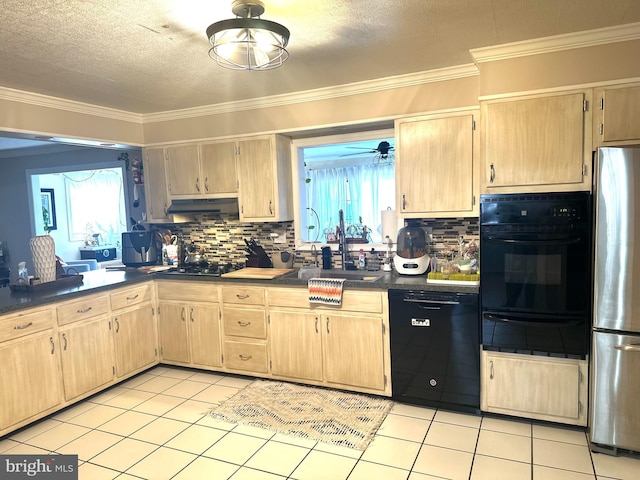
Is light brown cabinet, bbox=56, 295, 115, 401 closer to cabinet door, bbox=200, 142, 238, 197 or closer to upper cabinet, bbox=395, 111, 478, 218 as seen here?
cabinet door, bbox=200, 142, 238, 197

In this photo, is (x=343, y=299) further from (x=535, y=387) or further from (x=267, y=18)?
(x=267, y=18)

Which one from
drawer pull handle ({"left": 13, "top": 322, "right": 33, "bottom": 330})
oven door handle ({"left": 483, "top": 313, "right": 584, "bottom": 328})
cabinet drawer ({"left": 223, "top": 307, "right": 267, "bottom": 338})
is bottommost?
cabinet drawer ({"left": 223, "top": 307, "right": 267, "bottom": 338})

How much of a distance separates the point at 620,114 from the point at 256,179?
2728 millimetres

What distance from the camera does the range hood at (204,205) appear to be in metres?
4.08

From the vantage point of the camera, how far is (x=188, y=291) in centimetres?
395

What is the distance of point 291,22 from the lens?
2.30 meters

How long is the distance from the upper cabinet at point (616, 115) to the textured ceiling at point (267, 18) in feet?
1.25

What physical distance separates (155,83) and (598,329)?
3346 mm

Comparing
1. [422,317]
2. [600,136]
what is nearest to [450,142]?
[600,136]

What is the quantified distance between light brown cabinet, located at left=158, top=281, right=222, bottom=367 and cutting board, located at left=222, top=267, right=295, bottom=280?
223 mm

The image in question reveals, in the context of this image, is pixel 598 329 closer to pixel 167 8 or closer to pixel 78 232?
pixel 167 8

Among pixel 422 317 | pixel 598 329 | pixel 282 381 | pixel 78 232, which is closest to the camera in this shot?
pixel 598 329

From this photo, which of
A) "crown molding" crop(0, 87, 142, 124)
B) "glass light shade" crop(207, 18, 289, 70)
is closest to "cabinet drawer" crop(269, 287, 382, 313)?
"glass light shade" crop(207, 18, 289, 70)

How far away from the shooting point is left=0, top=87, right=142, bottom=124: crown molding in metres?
3.28
